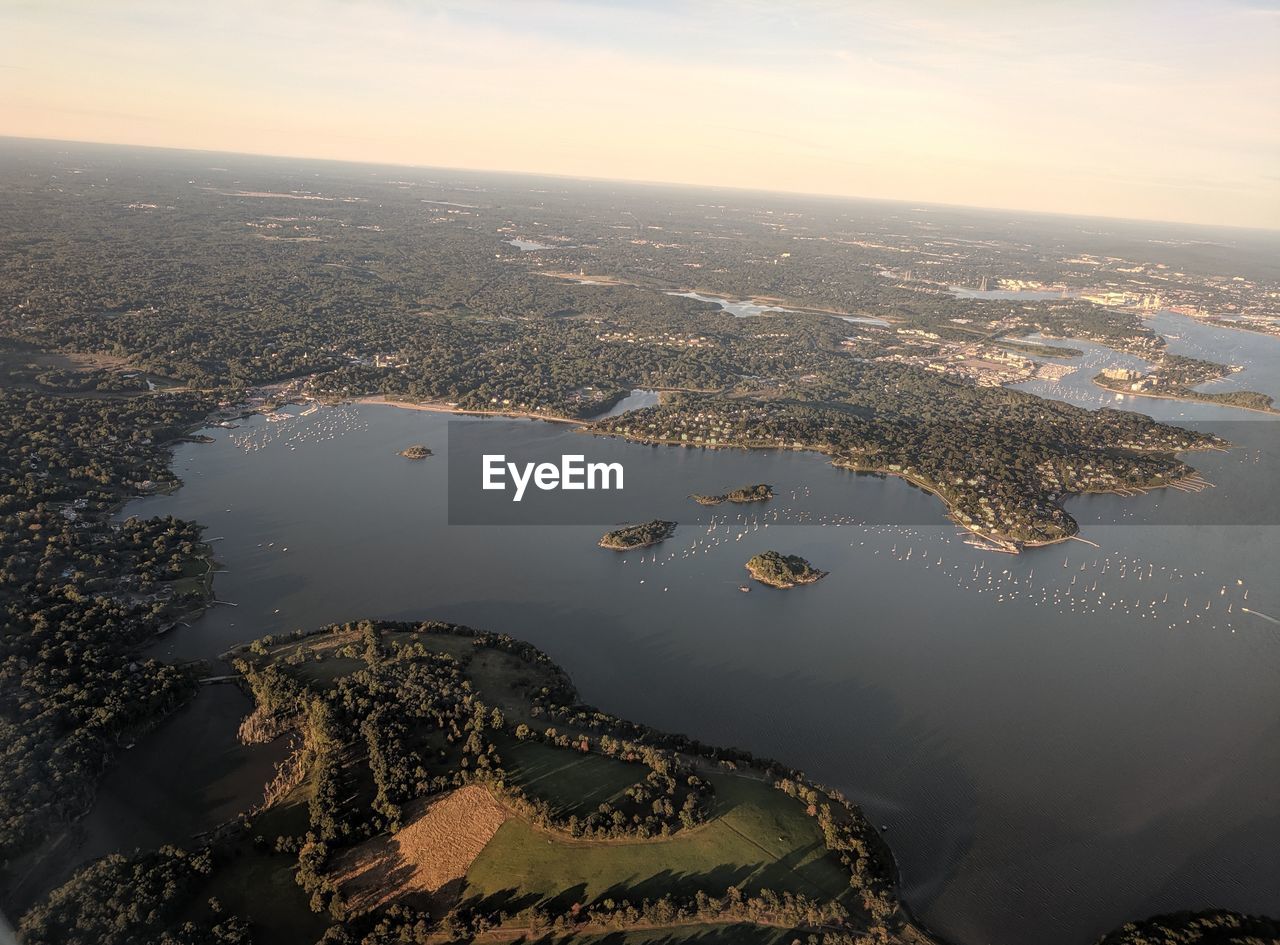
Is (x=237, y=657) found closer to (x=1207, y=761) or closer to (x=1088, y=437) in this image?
(x=1207, y=761)

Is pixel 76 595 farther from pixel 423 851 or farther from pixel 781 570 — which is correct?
pixel 781 570

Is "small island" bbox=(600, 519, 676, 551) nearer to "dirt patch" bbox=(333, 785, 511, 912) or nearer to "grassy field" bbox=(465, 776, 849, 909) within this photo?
"dirt patch" bbox=(333, 785, 511, 912)

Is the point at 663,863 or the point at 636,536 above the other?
the point at 636,536

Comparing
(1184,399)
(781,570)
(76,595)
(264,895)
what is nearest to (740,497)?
(781,570)

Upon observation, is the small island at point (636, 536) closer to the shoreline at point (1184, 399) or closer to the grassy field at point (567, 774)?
the grassy field at point (567, 774)

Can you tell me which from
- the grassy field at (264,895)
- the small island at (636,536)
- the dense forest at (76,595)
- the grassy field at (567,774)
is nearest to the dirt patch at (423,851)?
the grassy field at (264,895)

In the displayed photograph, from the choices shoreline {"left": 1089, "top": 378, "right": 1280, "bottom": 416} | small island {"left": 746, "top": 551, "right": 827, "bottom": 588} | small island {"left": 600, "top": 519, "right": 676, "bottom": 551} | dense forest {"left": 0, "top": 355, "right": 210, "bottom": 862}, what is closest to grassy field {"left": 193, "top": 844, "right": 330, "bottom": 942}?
dense forest {"left": 0, "top": 355, "right": 210, "bottom": 862}
